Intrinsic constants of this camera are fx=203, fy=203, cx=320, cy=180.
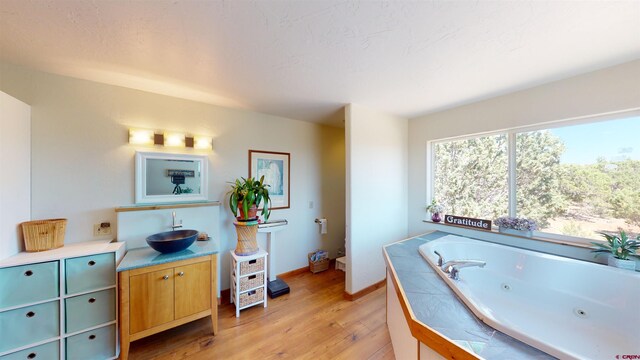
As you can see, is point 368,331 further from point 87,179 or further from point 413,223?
point 87,179

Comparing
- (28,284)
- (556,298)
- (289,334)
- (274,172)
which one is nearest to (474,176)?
(556,298)

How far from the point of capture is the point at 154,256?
5.89 ft

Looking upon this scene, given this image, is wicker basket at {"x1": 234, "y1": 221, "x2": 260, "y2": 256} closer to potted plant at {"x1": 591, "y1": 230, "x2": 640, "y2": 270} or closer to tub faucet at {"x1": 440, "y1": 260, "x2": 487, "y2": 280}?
tub faucet at {"x1": 440, "y1": 260, "x2": 487, "y2": 280}

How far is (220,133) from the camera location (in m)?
2.57

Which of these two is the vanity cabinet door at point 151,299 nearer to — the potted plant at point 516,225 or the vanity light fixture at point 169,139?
the vanity light fixture at point 169,139

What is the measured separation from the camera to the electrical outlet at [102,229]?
75.8 inches

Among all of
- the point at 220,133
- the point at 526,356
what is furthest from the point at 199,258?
the point at 526,356

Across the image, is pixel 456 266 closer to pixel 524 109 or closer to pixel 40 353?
pixel 524 109

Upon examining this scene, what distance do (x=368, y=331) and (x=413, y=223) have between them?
1.74 m

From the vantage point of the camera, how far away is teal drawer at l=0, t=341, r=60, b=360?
4.56 ft

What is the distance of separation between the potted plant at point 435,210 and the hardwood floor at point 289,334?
135 cm

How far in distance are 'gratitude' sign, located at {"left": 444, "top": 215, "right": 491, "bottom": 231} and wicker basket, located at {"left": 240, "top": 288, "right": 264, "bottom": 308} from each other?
255 centimetres

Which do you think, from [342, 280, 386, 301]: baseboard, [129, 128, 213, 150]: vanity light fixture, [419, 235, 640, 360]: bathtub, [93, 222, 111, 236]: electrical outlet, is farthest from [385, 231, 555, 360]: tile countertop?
[93, 222, 111, 236]: electrical outlet

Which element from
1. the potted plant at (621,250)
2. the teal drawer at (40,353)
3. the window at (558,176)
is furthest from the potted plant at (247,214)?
the potted plant at (621,250)
